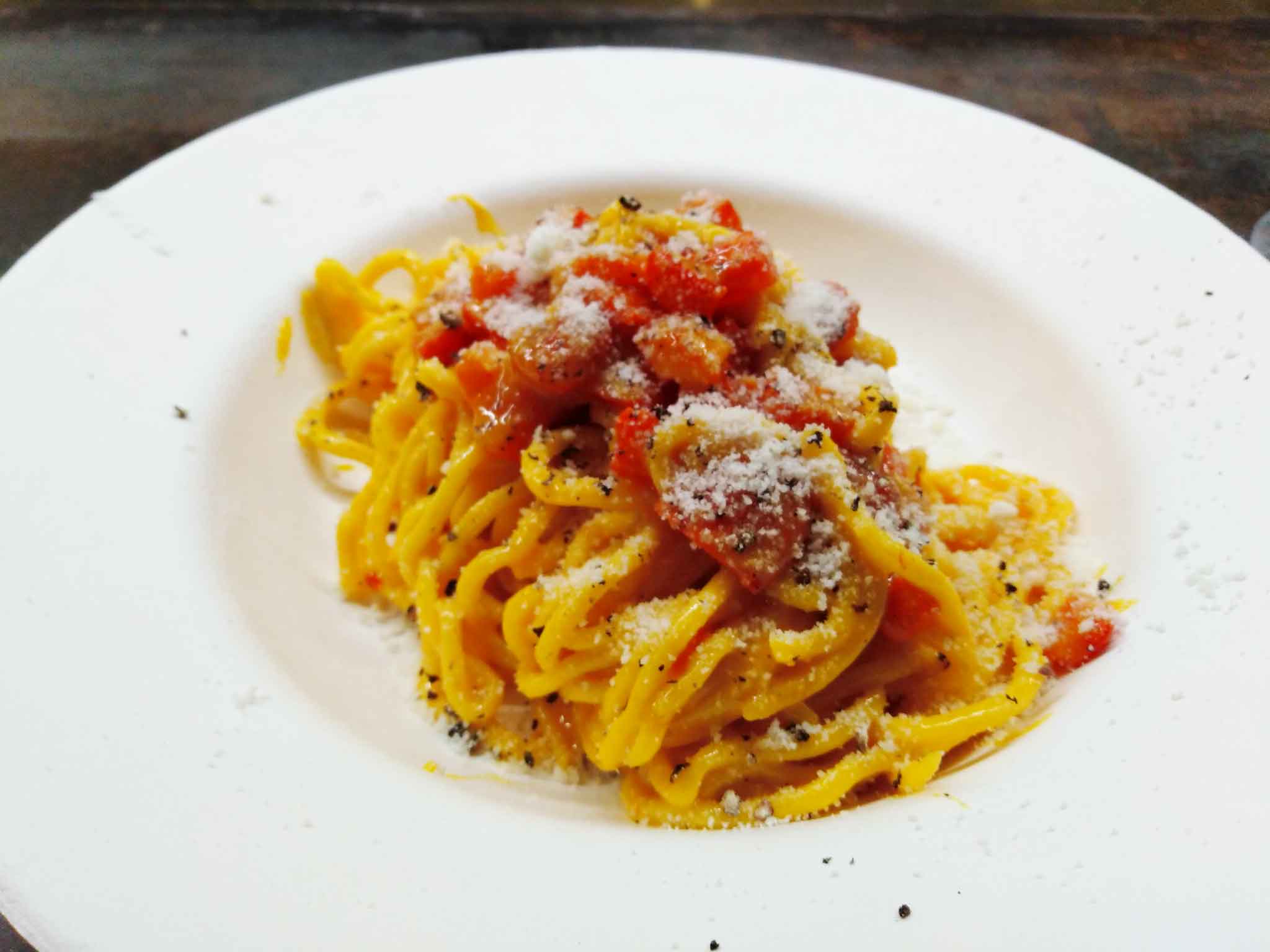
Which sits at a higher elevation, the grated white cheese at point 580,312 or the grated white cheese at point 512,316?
the grated white cheese at point 580,312

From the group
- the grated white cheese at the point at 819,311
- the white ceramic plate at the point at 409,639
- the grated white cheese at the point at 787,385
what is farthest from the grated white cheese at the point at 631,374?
Result: the white ceramic plate at the point at 409,639

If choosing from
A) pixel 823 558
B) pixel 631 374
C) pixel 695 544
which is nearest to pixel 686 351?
pixel 631 374

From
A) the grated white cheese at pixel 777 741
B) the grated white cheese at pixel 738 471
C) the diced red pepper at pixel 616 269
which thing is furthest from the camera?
the diced red pepper at pixel 616 269

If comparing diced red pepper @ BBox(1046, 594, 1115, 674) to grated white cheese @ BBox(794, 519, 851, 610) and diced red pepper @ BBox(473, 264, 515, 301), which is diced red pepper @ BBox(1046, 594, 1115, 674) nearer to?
grated white cheese @ BBox(794, 519, 851, 610)

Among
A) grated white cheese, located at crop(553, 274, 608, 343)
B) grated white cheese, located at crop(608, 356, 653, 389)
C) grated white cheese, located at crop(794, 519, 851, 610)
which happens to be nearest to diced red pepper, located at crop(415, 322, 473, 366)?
grated white cheese, located at crop(553, 274, 608, 343)

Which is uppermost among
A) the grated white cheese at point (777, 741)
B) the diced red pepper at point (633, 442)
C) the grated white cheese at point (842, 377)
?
the grated white cheese at point (842, 377)

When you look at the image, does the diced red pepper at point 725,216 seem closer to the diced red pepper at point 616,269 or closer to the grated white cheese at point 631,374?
the diced red pepper at point 616,269

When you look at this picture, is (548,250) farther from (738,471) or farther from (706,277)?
(738,471)

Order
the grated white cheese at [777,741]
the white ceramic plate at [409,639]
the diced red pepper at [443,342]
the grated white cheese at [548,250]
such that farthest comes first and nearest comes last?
the diced red pepper at [443,342]
the grated white cheese at [548,250]
the grated white cheese at [777,741]
the white ceramic plate at [409,639]
